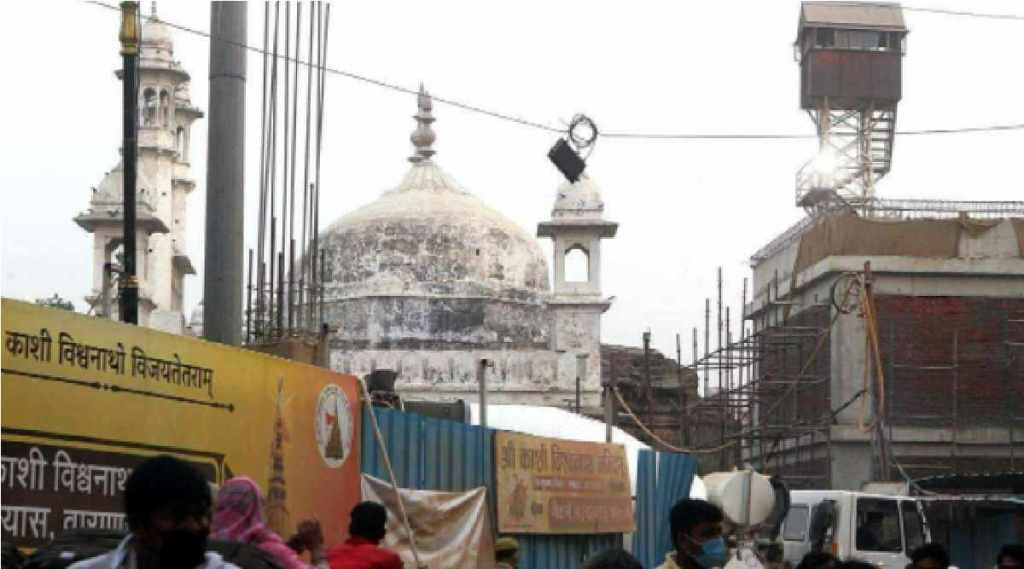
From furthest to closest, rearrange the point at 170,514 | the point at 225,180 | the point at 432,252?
the point at 432,252, the point at 225,180, the point at 170,514

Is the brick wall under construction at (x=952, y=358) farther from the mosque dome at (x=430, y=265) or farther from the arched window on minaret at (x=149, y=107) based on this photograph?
the arched window on minaret at (x=149, y=107)

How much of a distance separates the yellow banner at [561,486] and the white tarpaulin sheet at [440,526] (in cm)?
45

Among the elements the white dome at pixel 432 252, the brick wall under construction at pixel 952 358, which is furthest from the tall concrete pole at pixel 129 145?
the white dome at pixel 432 252

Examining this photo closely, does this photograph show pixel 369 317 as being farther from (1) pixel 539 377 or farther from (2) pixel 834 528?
(2) pixel 834 528

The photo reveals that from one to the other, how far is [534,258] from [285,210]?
32.5 m

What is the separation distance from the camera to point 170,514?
4508 millimetres

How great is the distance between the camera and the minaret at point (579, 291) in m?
41.2

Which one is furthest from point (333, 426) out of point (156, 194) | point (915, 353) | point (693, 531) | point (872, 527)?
point (156, 194)

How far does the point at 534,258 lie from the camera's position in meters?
47.9

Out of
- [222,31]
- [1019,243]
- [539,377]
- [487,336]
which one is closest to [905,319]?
[1019,243]

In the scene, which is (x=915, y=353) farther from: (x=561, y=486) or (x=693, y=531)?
(x=693, y=531)

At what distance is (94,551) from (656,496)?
11577 mm

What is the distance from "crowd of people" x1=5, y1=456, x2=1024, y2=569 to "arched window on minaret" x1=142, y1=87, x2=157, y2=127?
1297 inches

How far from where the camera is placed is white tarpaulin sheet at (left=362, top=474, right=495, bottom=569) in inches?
423
